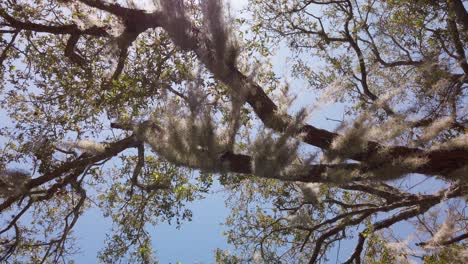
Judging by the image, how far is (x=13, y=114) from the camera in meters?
7.23

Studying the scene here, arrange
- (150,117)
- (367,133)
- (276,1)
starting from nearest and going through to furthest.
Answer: (367,133) → (150,117) → (276,1)

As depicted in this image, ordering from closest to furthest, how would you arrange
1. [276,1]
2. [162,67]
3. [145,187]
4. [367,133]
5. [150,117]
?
[367,133]
[150,117]
[162,67]
[145,187]
[276,1]

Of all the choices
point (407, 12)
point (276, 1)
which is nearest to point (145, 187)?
point (276, 1)

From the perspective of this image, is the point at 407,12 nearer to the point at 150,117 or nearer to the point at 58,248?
the point at 150,117

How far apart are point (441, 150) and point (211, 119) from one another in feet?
7.97

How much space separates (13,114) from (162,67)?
3132mm

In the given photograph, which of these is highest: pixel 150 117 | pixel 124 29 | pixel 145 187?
pixel 124 29

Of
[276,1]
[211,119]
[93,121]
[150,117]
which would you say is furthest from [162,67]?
[276,1]

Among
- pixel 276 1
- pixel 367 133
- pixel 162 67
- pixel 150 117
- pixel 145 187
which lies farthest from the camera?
pixel 276 1

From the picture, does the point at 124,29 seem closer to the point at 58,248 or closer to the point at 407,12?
the point at 58,248

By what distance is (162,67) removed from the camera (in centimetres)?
654

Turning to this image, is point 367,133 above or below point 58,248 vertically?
below

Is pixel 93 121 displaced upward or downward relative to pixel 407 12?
downward

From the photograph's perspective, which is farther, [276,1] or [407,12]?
[276,1]
